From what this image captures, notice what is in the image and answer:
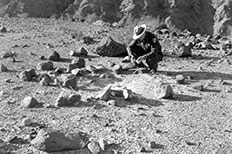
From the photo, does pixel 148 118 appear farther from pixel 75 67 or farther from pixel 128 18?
pixel 128 18

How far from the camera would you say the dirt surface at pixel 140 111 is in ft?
16.1

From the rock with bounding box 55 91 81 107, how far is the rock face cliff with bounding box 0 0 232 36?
756 cm

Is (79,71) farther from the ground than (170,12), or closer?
closer

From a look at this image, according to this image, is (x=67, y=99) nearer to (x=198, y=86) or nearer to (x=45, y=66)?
(x=45, y=66)

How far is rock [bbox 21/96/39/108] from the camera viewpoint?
584 centimetres

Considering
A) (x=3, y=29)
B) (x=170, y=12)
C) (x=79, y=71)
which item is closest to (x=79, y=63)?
(x=79, y=71)

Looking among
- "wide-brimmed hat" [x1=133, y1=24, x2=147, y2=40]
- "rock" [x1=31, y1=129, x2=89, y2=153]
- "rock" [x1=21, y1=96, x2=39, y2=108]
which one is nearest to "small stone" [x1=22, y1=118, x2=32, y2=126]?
"rock" [x1=31, y1=129, x2=89, y2=153]

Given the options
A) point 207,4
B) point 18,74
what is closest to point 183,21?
point 207,4

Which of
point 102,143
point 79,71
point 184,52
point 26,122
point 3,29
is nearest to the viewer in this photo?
point 102,143

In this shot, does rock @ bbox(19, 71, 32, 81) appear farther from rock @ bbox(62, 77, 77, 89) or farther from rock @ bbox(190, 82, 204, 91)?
rock @ bbox(190, 82, 204, 91)

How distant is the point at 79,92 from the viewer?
21.5 ft

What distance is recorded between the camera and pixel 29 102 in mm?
5848

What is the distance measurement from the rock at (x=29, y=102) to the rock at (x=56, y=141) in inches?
44.8

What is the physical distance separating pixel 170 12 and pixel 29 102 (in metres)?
8.30
